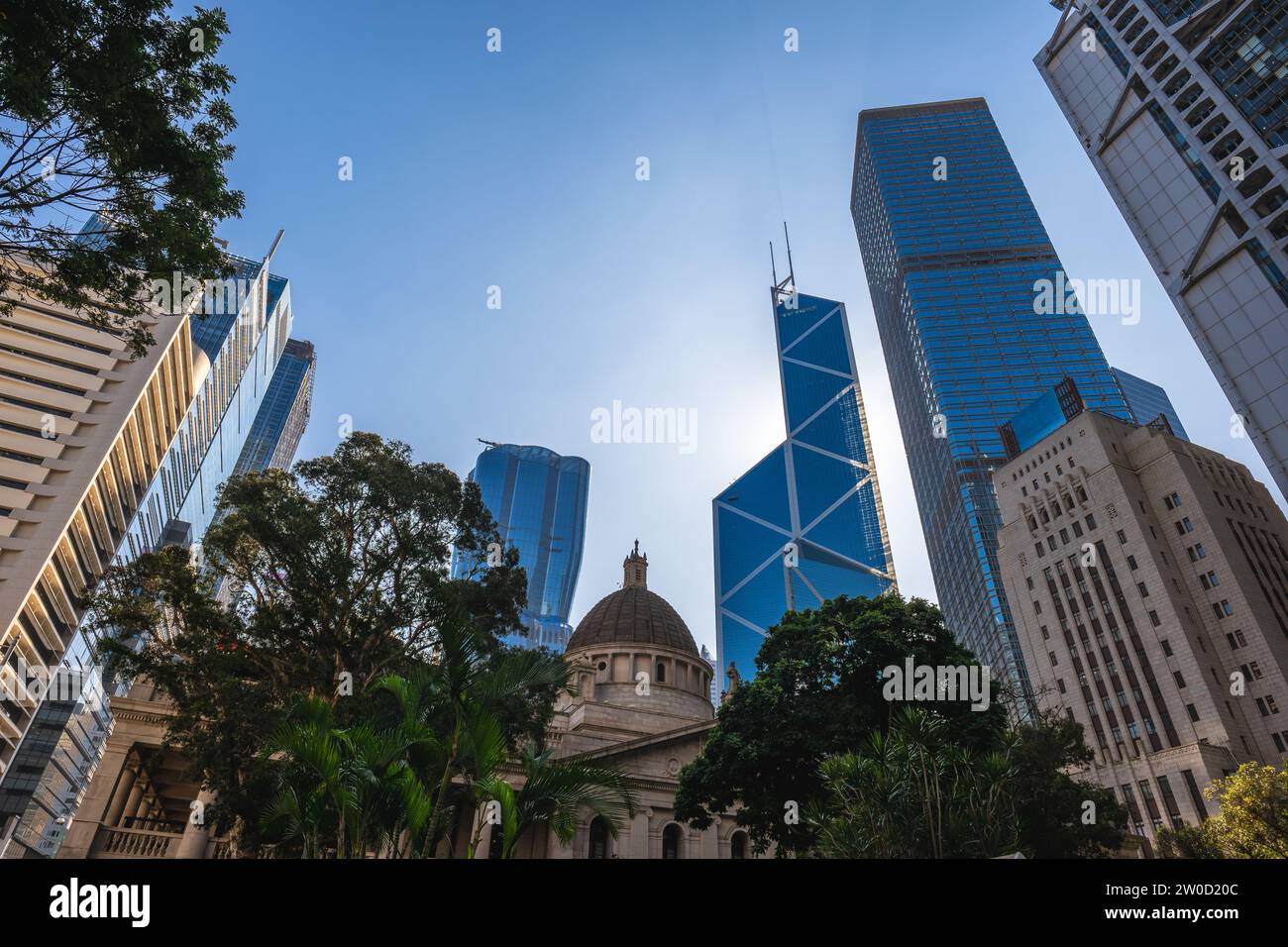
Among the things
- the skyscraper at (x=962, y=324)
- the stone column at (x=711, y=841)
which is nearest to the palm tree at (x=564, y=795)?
the stone column at (x=711, y=841)

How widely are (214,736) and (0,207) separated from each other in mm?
14321

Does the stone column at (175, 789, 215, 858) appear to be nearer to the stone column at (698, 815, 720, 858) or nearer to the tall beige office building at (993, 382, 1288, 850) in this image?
the stone column at (698, 815, 720, 858)

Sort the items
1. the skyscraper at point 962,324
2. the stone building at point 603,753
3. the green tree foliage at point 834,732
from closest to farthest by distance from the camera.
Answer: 1. the stone building at point 603,753
2. the green tree foliage at point 834,732
3. the skyscraper at point 962,324

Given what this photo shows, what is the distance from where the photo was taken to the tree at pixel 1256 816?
82.1 feet

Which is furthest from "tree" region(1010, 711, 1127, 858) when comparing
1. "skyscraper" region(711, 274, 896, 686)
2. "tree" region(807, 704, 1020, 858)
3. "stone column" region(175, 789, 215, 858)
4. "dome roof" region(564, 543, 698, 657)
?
"skyscraper" region(711, 274, 896, 686)

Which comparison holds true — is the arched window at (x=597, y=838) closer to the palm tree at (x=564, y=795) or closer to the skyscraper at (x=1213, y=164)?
the palm tree at (x=564, y=795)

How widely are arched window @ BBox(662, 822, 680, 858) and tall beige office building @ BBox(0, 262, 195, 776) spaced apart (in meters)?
42.8

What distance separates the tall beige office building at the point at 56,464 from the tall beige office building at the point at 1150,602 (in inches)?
2871

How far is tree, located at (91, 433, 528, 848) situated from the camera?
19734mm
